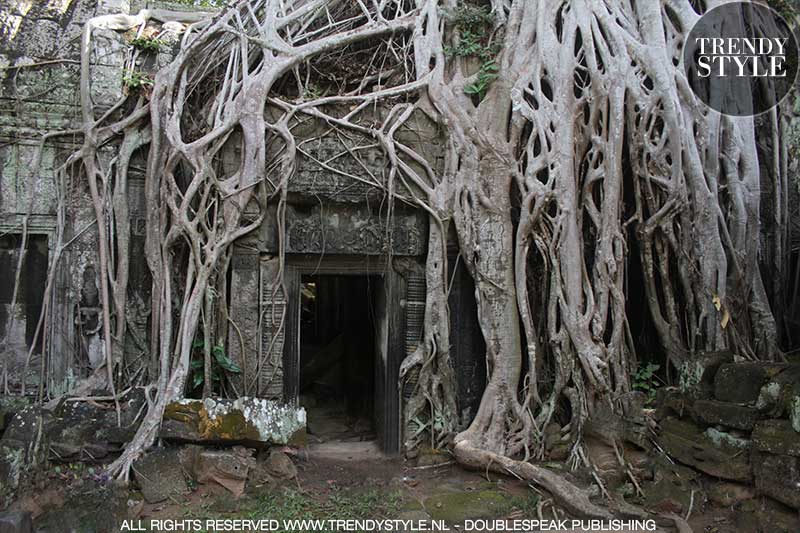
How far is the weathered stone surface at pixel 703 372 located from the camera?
380cm

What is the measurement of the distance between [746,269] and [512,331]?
1.74 meters

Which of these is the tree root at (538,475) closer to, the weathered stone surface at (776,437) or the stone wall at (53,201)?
the weathered stone surface at (776,437)

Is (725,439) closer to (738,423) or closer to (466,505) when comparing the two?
(738,423)

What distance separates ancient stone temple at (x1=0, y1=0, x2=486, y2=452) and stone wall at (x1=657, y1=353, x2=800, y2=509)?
1.54 meters

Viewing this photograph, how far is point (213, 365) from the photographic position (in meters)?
4.50

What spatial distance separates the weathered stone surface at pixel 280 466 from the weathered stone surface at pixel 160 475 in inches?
21.4

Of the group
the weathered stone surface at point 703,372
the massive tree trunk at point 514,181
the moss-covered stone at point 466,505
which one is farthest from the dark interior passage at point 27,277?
the weathered stone surface at point 703,372

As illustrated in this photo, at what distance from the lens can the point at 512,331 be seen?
464cm

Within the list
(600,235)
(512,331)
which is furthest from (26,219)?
(600,235)

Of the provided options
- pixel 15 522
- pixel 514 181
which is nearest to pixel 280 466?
pixel 15 522

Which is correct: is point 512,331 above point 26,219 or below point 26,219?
below

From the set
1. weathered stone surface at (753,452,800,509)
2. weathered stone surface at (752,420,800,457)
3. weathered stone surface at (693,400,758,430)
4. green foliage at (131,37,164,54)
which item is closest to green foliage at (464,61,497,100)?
green foliage at (131,37,164,54)

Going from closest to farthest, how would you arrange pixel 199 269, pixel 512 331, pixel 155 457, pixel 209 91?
1. pixel 155 457
2. pixel 199 269
3. pixel 512 331
4. pixel 209 91

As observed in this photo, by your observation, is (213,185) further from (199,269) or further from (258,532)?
(258,532)
